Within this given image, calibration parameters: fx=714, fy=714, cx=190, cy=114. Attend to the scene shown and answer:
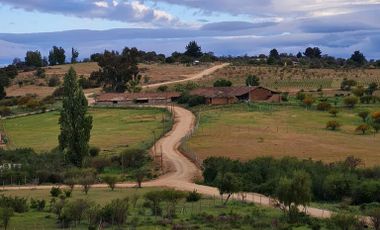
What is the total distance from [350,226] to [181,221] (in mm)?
8558

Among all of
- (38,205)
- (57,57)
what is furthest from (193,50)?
(38,205)

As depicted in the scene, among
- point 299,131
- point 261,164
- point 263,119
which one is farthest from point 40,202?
point 263,119

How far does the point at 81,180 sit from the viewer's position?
160ft

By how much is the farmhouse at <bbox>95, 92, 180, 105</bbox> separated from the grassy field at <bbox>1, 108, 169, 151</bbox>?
223 inches

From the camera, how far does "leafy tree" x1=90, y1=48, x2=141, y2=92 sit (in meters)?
126

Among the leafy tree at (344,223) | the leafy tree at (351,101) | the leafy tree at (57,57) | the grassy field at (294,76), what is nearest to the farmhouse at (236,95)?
the leafy tree at (351,101)

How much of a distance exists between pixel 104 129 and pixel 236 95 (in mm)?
23272

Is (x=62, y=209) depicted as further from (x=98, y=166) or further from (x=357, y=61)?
(x=357, y=61)

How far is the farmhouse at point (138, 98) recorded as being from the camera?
4299 inches

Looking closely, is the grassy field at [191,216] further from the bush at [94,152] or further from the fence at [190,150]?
the bush at [94,152]

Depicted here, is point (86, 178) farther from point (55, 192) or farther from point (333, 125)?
point (333, 125)

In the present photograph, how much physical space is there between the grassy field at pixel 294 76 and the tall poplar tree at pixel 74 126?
65.2m

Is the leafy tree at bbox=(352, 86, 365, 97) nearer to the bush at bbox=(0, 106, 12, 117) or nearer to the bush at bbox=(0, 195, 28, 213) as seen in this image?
the bush at bbox=(0, 106, 12, 117)

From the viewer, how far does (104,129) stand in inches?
3415
